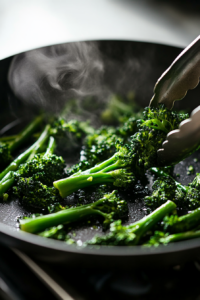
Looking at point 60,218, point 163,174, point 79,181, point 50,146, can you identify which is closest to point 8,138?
point 50,146

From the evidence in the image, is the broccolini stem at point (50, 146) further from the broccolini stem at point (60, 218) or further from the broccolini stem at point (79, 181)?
the broccolini stem at point (60, 218)

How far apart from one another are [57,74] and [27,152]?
83cm

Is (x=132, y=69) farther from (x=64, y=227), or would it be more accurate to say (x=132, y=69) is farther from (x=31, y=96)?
(x=64, y=227)

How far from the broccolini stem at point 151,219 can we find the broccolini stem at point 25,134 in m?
1.29

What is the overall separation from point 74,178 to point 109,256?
761 millimetres

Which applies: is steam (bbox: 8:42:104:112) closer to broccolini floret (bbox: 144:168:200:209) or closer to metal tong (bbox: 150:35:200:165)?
metal tong (bbox: 150:35:200:165)

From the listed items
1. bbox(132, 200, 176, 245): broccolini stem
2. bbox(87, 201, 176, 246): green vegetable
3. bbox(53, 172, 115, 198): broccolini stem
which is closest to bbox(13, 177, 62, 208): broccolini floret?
bbox(53, 172, 115, 198): broccolini stem

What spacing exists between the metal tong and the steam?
3.03 ft

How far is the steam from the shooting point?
2.59m

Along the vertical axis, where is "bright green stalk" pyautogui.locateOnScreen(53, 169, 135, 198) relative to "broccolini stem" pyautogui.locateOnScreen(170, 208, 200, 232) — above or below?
above

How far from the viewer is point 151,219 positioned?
1.68 m

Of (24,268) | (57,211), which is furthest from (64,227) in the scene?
(24,268)

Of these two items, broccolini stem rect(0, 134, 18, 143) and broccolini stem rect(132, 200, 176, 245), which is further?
broccolini stem rect(0, 134, 18, 143)

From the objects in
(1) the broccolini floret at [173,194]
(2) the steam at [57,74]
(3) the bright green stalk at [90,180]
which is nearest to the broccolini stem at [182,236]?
(1) the broccolini floret at [173,194]
